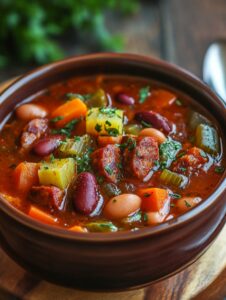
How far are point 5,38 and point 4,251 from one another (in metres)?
2.54

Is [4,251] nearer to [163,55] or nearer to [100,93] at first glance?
[100,93]

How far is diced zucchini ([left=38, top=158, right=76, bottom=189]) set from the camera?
230cm

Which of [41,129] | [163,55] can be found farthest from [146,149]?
[163,55]

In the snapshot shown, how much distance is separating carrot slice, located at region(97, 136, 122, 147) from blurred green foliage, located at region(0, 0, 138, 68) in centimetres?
195

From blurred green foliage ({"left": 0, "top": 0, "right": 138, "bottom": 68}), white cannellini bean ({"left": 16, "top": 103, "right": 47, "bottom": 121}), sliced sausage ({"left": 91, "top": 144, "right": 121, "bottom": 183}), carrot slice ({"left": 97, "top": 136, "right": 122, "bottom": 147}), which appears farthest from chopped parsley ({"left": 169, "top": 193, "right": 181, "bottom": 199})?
blurred green foliage ({"left": 0, "top": 0, "right": 138, "bottom": 68})

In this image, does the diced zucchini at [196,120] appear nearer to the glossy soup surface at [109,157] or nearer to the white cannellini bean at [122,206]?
the glossy soup surface at [109,157]

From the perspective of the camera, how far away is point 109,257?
2.04 m

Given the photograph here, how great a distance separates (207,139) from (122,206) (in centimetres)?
56

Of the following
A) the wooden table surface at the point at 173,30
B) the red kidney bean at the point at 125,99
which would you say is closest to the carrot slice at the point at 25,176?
the red kidney bean at the point at 125,99

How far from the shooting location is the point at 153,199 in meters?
2.24

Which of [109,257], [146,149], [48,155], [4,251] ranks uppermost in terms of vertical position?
[146,149]

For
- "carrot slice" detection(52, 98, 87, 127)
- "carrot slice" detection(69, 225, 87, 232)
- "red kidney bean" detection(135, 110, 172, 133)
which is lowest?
"carrot slice" detection(69, 225, 87, 232)

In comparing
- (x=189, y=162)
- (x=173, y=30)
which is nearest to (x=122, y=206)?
(x=189, y=162)

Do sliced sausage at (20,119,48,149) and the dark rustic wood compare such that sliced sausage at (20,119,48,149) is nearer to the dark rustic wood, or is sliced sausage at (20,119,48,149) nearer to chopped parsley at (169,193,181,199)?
chopped parsley at (169,193,181,199)
